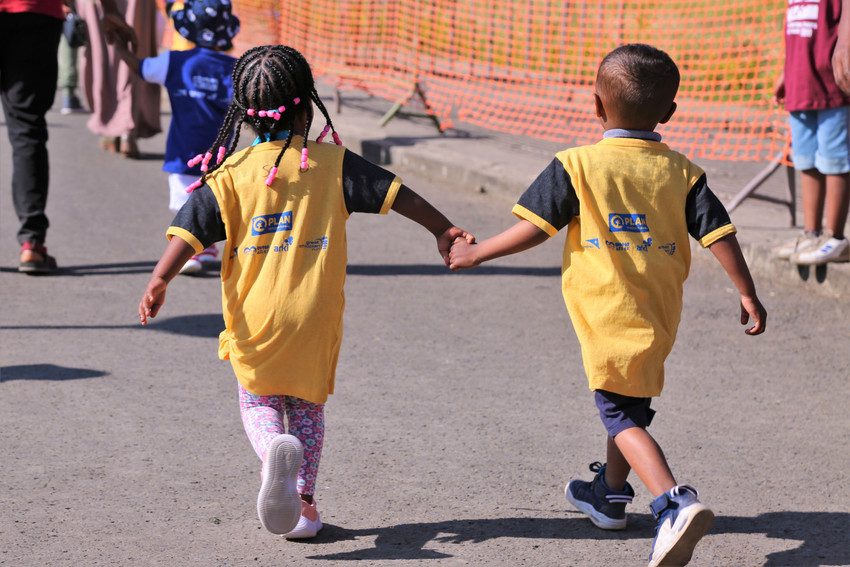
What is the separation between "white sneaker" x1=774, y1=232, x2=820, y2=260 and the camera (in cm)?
671

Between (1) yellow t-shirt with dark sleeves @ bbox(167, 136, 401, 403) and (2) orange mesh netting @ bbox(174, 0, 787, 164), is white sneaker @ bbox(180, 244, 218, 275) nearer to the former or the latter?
(1) yellow t-shirt with dark sleeves @ bbox(167, 136, 401, 403)

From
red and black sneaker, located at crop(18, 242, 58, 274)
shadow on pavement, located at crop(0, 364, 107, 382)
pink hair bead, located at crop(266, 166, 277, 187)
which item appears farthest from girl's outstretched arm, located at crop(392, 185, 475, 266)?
red and black sneaker, located at crop(18, 242, 58, 274)

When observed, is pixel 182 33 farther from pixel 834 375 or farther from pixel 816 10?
pixel 834 375

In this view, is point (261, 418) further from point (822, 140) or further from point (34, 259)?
point (822, 140)

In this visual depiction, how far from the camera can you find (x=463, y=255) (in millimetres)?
3756

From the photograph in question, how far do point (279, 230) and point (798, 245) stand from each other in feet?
13.0

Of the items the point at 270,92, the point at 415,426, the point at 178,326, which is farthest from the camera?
the point at 178,326

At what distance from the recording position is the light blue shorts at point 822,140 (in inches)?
255

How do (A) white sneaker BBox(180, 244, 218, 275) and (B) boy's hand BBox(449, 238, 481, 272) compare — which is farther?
(A) white sneaker BBox(180, 244, 218, 275)

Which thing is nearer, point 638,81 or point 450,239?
point 638,81

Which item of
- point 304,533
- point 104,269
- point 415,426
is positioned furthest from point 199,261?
point 304,533

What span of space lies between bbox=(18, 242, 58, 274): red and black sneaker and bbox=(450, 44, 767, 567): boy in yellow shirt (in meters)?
3.84

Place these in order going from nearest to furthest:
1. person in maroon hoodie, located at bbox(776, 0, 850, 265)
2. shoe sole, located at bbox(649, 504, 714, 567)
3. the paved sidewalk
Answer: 1. shoe sole, located at bbox(649, 504, 714, 567)
2. person in maroon hoodie, located at bbox(776, 0, 850, 265)
3. the paved sidewalk

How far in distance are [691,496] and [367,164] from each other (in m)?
1.30
